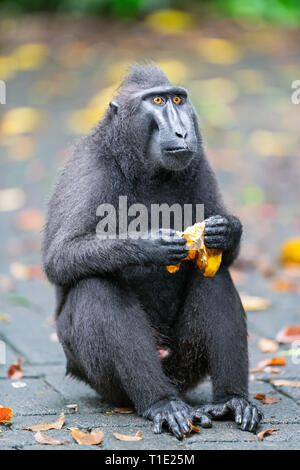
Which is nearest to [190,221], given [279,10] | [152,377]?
[152,377]

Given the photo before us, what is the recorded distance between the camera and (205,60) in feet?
48.3

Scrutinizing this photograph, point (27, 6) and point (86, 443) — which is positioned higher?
point (27, 6)

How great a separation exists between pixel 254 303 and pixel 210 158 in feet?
15.5

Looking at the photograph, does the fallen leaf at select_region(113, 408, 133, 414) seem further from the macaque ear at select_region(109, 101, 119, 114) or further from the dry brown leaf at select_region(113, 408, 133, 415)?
the macaque ear at select_region(109, 101, 119, 114)

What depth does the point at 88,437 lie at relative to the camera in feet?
13.4

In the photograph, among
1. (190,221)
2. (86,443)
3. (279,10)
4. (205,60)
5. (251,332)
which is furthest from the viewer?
(279,10)

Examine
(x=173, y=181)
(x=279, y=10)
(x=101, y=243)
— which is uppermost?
(x=279, y=10)

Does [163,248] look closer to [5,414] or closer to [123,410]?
[123,410]

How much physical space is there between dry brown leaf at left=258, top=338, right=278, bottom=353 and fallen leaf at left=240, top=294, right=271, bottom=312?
2.63ft

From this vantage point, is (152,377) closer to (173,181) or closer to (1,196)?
(173,181)

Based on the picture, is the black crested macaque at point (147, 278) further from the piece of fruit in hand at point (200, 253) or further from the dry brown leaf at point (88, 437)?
the dry brown leaf at point (88, 437)

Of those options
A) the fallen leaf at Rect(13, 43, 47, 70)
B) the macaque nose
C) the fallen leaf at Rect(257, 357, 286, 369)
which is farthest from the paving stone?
the fallen leaf at Rect(13, 43, 47, 70)

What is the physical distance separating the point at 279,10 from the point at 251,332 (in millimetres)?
10958

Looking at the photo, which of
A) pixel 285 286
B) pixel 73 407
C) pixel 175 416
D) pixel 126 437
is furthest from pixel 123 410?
pixel 285 286
